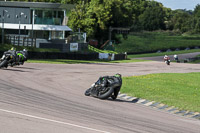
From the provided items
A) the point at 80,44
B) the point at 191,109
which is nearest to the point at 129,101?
the point at 191,109

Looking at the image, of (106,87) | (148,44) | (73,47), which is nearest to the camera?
(106,87)

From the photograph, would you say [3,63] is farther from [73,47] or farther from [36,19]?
[36,19]

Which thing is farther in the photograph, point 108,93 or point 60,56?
point 60,56

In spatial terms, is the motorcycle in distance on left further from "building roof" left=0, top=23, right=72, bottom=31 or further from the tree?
the tree

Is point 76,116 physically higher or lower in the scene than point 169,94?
higher

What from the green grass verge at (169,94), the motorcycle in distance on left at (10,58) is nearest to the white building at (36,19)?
the motorcycle in distance on left at (10,58)

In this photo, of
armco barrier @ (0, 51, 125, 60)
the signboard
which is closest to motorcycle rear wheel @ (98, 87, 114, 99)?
armco barrier @ (0, 51, 125, 60)

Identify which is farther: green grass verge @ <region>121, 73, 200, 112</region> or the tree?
the tree

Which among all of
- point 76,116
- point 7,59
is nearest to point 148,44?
point 7,59

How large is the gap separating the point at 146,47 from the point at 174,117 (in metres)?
99.8

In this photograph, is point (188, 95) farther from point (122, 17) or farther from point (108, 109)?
point (122, 17)

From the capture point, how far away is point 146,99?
17.0m

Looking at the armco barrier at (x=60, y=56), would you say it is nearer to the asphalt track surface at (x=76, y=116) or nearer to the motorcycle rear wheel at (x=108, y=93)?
the motorcycle rear wheel at (x=108, y=93)

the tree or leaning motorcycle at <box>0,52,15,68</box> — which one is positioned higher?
the tree
